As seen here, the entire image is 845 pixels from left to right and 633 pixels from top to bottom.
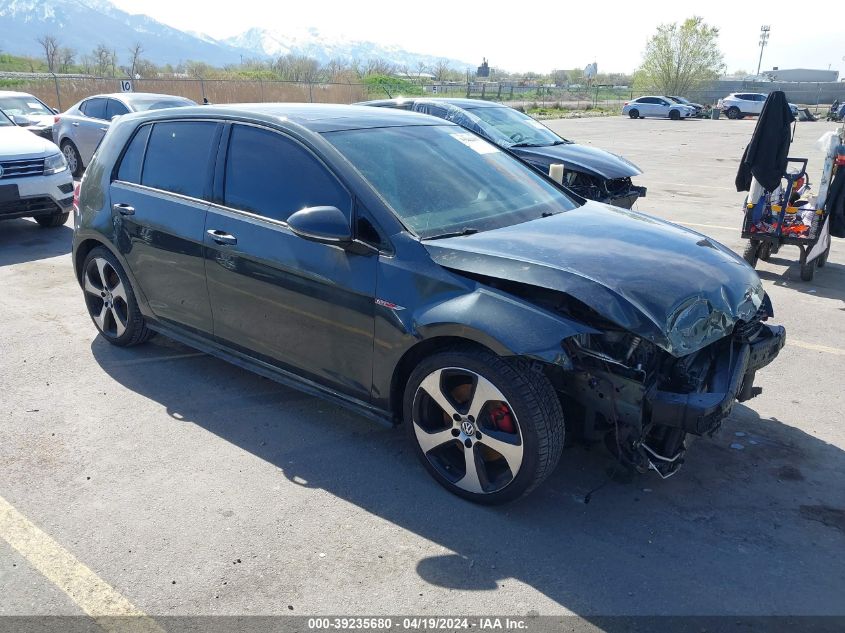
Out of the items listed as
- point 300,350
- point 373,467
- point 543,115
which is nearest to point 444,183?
point 300,350

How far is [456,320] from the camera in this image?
10.4 feet

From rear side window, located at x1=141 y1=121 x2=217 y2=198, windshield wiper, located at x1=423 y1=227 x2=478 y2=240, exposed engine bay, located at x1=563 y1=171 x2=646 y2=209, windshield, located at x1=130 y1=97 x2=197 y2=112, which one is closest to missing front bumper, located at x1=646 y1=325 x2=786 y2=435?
windshield wiper, located at x1=423 y1=227 x2=478 y2=240

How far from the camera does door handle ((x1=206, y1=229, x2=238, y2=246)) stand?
4045 mm

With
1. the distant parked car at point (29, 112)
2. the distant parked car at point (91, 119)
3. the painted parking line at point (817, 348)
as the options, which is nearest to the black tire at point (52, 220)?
the distant parked car at point (91, 119)

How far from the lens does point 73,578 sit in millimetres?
2922

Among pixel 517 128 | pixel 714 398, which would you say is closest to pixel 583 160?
pixel 517 128

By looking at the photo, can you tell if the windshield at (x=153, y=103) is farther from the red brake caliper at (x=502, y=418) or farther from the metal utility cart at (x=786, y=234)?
the red brake caliper at (x=502, y=418)

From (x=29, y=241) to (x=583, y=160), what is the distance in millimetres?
7248

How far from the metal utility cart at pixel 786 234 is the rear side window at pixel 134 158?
6051 millimetres

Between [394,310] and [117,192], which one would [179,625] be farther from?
[117,192]

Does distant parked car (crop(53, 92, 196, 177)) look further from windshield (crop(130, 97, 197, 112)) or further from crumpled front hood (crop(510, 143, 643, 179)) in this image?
crumpled front hood (crop(510, 143, 643, 179))

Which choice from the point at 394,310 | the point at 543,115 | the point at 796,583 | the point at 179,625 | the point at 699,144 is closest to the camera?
the point at 179,625

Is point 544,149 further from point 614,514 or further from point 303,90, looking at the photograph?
point 303,90

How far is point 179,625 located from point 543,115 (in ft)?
126
